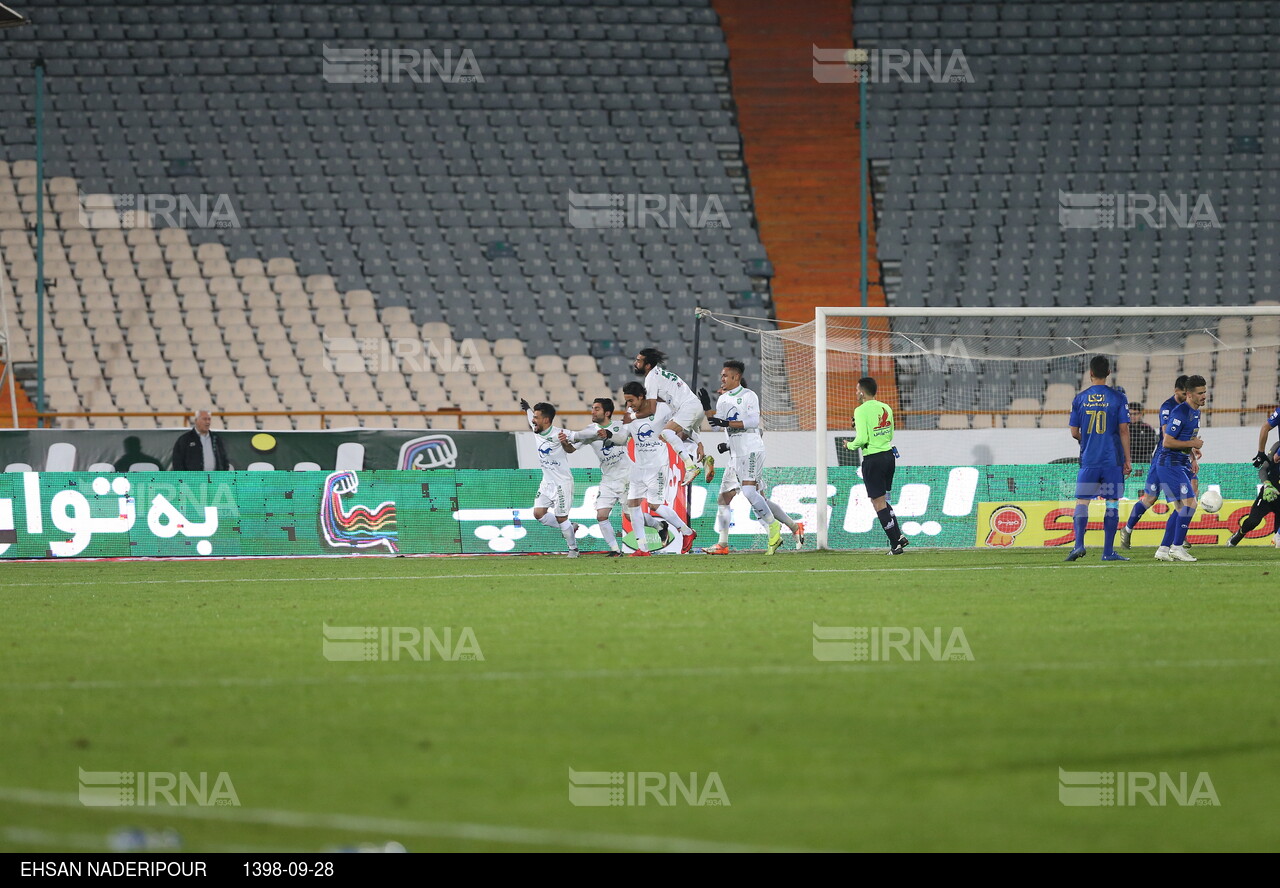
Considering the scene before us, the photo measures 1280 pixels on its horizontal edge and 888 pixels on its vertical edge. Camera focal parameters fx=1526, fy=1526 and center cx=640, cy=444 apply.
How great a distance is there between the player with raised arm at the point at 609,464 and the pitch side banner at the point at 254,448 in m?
3.35

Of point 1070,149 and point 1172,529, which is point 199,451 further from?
point 1070,149

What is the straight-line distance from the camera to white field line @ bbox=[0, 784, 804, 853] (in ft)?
13.5

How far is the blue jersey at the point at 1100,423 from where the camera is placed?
14.5 meters

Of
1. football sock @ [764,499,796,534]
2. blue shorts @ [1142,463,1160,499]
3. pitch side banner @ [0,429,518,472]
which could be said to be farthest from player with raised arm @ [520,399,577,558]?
blue shorts @ [1142,463,1160,499]

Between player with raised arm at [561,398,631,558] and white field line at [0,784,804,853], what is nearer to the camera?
white field line at [0,784,804,853]

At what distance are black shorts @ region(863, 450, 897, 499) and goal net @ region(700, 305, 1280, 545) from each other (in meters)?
0.67

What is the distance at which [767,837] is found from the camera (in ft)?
13.7

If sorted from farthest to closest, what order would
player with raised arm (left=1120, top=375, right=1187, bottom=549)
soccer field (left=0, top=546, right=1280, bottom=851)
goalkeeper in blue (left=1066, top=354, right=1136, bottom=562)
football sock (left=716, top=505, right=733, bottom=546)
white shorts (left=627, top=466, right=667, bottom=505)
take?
football sock (left=716, top=505, right=733, bottom=546) → white shorts (left=627, top=466, right=667, bottom=505) → player with raised arm (left=1120, top=375, right=1187, bottom=549) → goalkeeper in blue (left=1066, top=354, right=1136, bottom=562) → soccer field (left=0, top=546, right=1280, bottom=851)

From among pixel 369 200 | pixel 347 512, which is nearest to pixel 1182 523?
pixel 347 512

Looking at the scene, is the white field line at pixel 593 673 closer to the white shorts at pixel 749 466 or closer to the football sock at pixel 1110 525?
the football sock at pixel 1110 525

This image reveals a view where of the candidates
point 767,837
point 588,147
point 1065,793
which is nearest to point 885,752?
point 1065,793

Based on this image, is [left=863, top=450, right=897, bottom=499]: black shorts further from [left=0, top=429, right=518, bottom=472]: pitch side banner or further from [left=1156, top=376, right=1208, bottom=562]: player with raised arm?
[left=0, top=429, right=518, bottom=472]: pitch side banner
